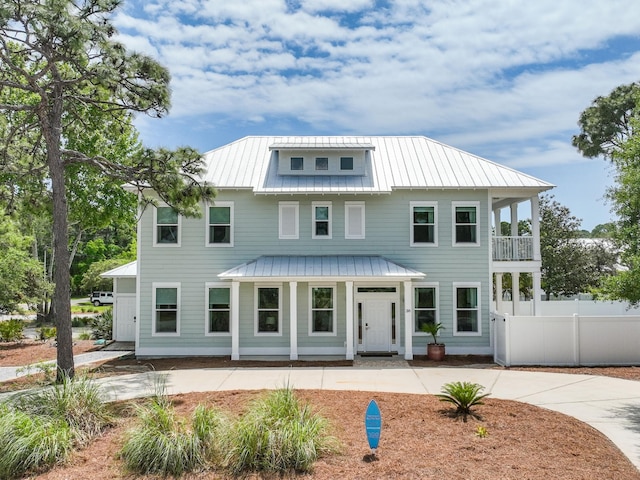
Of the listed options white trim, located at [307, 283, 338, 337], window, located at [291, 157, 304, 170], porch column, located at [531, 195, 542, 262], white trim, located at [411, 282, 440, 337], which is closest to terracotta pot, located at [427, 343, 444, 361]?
white trim, located at [411, 282, 440, 337]

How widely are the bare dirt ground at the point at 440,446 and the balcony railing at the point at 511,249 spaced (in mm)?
8780

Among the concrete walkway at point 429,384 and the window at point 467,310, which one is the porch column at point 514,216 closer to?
the window at point 467,310

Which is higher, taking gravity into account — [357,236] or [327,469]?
[357,236]

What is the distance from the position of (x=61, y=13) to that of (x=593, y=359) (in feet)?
56.4

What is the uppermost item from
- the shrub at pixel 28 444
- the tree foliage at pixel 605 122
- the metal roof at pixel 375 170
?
the tree foliage at pixel 605 122

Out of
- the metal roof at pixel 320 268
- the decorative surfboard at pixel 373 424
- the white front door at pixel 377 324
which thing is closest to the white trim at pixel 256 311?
the metal roof at pixel 320 268

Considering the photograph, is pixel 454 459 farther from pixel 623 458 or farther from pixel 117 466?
pixel 117 466

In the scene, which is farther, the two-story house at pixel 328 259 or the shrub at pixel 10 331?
the shrub at pixel 10 331

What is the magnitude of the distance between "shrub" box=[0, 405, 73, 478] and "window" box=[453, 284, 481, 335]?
13.6m

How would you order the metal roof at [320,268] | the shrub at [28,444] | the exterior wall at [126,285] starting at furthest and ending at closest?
the exterior wall at [126,285]
the metal roof at [320,268]
the shrub at [28,444]

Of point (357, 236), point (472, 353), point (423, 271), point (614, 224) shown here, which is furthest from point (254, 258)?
point (614, 224)

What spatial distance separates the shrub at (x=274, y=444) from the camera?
740 cm

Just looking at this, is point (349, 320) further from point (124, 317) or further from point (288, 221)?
point (124, 317)

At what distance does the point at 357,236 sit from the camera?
62.1ft
